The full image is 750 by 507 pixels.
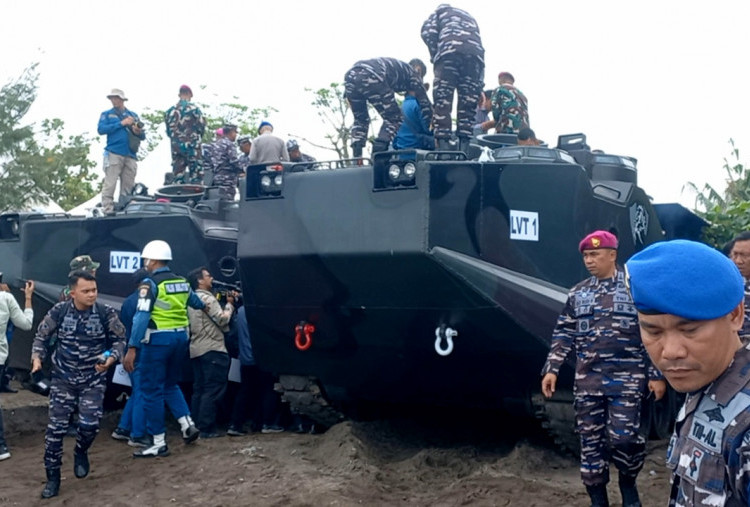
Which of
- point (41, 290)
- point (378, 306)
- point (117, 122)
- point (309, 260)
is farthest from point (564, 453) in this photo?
point (117, 122)

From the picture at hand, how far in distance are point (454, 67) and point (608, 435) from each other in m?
2.76

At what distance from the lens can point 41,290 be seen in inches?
354

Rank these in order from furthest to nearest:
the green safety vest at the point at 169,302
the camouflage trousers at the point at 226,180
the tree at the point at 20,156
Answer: the tree at the point at 20,156 → the camouflage trousers at the point at 226,180 → the green safety vest at the point at 169,302

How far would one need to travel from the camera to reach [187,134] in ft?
36.0

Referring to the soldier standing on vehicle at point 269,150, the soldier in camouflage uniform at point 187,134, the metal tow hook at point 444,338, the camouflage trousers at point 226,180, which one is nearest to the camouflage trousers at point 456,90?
the metal tow hook at point 444,338

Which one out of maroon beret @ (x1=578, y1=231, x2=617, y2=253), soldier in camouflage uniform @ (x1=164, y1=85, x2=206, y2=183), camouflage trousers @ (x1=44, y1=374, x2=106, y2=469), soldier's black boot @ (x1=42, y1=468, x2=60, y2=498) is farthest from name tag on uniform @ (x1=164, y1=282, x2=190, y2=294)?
maroon beret @ (x1=578, y1=231, x2=617, y2=253)

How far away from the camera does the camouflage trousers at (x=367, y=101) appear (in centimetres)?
702

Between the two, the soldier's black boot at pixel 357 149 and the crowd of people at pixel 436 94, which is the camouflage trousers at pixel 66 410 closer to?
the crowd of people at pixel 436 94

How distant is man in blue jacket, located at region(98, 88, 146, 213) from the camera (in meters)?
10.5

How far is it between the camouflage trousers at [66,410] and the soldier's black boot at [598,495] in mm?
3305

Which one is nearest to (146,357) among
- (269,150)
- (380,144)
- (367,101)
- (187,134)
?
(380,144)

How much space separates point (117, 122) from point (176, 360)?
3718 millimetres

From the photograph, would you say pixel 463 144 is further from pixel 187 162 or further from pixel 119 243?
pixel 187 162

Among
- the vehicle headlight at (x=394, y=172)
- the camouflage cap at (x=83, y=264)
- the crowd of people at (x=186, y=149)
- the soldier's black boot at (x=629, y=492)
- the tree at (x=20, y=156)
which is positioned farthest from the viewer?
the tree at (x=20, y=156)
